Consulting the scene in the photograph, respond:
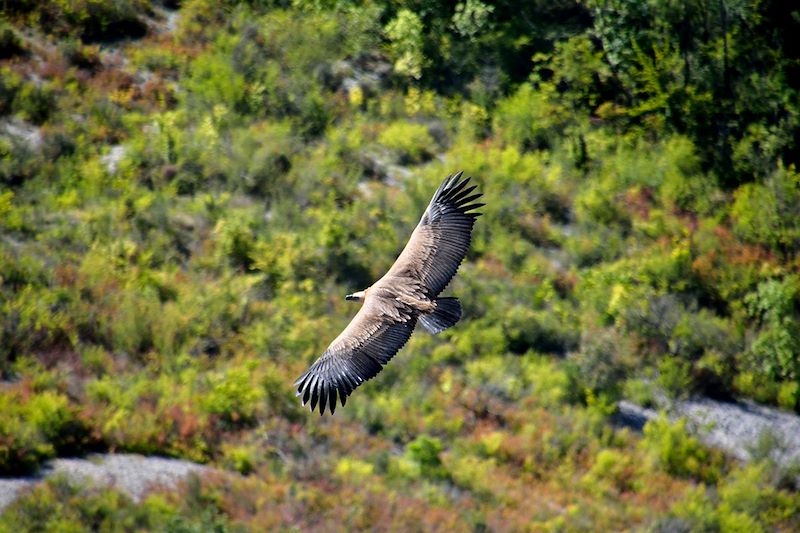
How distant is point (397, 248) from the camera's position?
1823 centimetres

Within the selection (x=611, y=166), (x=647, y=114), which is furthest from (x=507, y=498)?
(x=647, y=114)

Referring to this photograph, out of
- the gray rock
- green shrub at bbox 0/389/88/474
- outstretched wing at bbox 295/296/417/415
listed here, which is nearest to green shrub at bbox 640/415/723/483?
the gray rock

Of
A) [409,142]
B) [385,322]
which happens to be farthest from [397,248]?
[385,322]

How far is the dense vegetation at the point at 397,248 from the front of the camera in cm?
1438

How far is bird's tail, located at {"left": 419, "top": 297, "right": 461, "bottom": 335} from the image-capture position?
10203mm

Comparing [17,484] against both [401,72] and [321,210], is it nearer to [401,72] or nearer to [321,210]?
[321,210]

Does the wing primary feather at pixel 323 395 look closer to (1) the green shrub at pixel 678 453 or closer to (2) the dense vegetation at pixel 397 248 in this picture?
(2) the dense vegetation at pixel 397 248

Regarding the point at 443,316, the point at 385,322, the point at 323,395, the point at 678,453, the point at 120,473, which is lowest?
the point at 120,473

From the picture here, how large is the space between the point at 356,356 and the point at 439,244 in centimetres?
158

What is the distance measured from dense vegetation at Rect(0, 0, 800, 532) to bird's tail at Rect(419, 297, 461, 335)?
390 cm

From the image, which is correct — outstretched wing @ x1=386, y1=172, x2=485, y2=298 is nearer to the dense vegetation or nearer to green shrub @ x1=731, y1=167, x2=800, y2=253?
the dense vegetation

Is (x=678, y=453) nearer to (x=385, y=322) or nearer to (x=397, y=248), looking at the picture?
(x=397, y=248)

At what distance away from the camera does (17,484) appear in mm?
12906

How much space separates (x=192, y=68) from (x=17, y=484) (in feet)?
34.8
